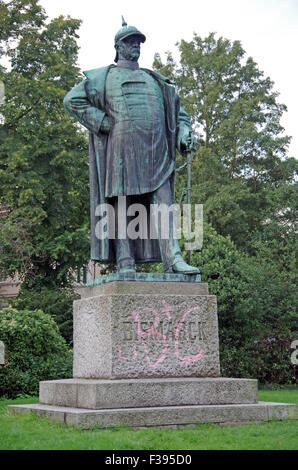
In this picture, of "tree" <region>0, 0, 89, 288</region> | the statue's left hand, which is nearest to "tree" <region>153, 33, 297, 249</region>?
"tree" <region>0, 0, 89, 288</region>

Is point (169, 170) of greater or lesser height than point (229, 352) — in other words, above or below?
above

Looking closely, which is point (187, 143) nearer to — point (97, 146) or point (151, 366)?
point (97, 146)

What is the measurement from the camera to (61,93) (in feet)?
75.6

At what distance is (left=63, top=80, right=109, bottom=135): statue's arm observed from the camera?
25.2 ft

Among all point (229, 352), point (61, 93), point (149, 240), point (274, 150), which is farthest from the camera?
point (274, 150)

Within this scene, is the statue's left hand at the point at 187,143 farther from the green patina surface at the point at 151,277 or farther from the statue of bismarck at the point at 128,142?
the green patina surface at the point at 151,277

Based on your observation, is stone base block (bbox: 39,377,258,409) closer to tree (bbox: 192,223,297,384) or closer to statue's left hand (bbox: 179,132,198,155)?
statue's left hand (bbox: 179,132,198,155)

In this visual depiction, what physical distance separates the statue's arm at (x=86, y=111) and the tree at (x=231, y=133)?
19845 millimetres

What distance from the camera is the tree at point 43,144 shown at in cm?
2242

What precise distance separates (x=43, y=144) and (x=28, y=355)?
11.3 m

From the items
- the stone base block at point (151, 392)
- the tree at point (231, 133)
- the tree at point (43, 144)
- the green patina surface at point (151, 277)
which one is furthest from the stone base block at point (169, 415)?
the tree at point (231, 133)

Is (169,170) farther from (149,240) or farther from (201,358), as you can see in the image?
(201,358)
